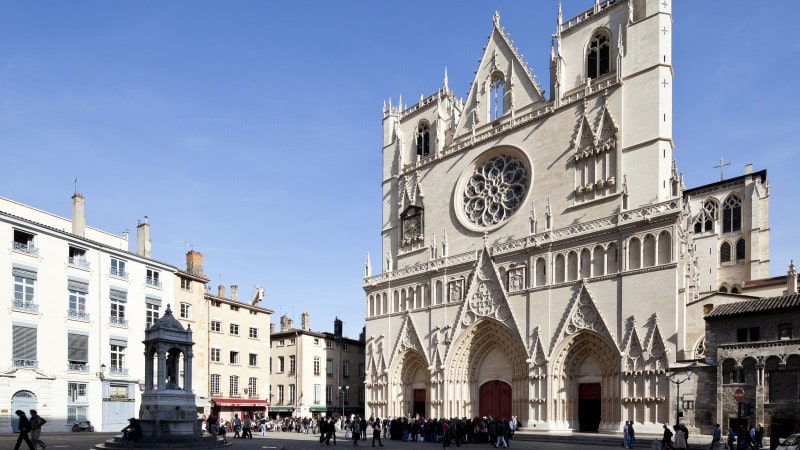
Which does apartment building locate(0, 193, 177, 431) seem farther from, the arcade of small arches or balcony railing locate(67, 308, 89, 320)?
the arcade of small arches

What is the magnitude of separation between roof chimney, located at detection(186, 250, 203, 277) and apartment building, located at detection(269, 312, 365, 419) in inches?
461

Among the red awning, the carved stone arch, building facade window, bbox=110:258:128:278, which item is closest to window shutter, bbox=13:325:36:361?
building facade window, bbox=110:258:128:278

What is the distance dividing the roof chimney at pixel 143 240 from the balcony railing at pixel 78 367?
993 cm

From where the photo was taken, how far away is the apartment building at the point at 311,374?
6166 centimetres

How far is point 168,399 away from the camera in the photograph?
2652 cm

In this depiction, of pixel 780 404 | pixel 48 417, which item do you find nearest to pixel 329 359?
pixel 48 417

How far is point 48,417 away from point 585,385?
29577 mm

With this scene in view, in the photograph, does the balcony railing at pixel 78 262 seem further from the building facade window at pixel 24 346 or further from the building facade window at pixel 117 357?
the building facade window at pixel 117 357

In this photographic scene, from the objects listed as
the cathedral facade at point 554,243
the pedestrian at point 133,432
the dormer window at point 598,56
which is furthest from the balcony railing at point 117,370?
the dormer window at point 598,56

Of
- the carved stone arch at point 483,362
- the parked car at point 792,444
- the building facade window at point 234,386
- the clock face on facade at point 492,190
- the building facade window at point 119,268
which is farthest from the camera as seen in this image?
the building facade window at point 234,386

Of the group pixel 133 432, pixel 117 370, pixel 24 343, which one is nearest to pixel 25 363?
pixel 24 343

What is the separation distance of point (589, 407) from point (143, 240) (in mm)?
31684

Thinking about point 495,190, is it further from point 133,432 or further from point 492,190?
point 133,432

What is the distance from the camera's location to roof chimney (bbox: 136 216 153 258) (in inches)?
1935
